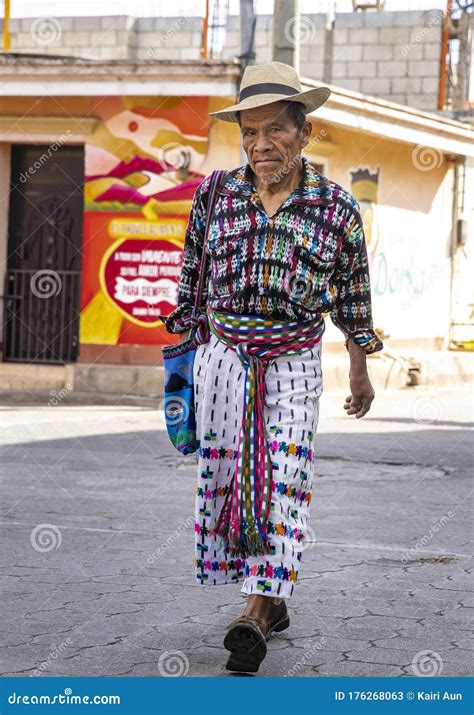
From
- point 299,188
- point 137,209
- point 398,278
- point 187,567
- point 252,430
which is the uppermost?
point 137,209

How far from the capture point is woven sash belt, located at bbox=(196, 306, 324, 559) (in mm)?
4453

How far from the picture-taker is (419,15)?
23.9m

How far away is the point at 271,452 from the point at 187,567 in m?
1.66

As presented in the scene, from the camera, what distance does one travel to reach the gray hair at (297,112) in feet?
15.2

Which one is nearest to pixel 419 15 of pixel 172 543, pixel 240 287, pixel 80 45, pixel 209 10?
pixel 80 45

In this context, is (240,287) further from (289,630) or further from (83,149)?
(83,149)

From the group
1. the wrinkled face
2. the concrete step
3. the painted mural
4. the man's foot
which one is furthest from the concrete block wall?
the man's foot

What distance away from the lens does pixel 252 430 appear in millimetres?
4512

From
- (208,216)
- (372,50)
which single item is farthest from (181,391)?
(372,50)

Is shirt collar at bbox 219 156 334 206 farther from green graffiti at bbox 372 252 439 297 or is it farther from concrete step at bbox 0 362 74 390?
green graffiti at bbox 372 252 439 297

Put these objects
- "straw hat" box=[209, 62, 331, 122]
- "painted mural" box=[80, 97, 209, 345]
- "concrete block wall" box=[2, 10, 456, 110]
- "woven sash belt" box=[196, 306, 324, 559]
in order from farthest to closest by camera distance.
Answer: "concrete block wall" box=[2, 10, 456, 110]
"painted mural" box=[80, 97, 209, 345]
"straw hat" box=[209, 62, 331, 122]
"woven sash belt" box=[196, 306, 324, 559]

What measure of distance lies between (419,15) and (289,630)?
20.5 meters

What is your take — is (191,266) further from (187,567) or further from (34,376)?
(34,376)

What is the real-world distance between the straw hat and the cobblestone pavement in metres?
1.86
